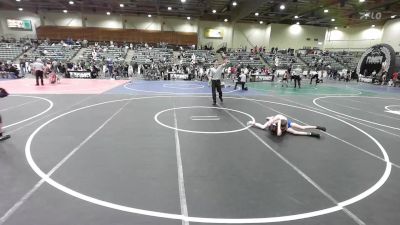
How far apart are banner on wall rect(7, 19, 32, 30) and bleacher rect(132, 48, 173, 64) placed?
53.5ft

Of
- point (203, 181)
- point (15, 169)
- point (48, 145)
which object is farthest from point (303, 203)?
point (48, 145)

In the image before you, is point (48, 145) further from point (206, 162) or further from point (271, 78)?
point (271, 78)

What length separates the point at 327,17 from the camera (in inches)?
1411

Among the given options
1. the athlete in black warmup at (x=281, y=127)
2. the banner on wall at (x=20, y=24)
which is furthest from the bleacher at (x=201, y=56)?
the athlete in black warmup at (x=281, y=127)

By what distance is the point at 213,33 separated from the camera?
1608 inches

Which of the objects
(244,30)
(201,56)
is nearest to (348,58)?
(244,30)

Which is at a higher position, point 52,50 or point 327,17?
point 327,17

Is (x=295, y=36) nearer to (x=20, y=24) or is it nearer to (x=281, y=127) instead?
(x=20, y=24)

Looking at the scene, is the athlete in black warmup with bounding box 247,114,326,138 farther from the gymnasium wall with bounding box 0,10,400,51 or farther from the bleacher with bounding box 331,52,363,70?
the gymnasium wall with bounding box 0,10,400,51

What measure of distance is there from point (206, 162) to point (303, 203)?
174 cm

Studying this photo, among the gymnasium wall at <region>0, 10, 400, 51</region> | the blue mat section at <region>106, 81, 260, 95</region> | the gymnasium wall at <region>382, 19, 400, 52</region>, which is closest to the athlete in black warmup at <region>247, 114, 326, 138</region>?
the blue mat section at <region>106, 81, 260, 95</region>

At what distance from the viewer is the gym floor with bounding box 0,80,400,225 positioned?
3.16 metres

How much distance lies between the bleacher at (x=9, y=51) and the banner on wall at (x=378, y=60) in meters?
38.3

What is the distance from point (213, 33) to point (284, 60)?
38.2ft
